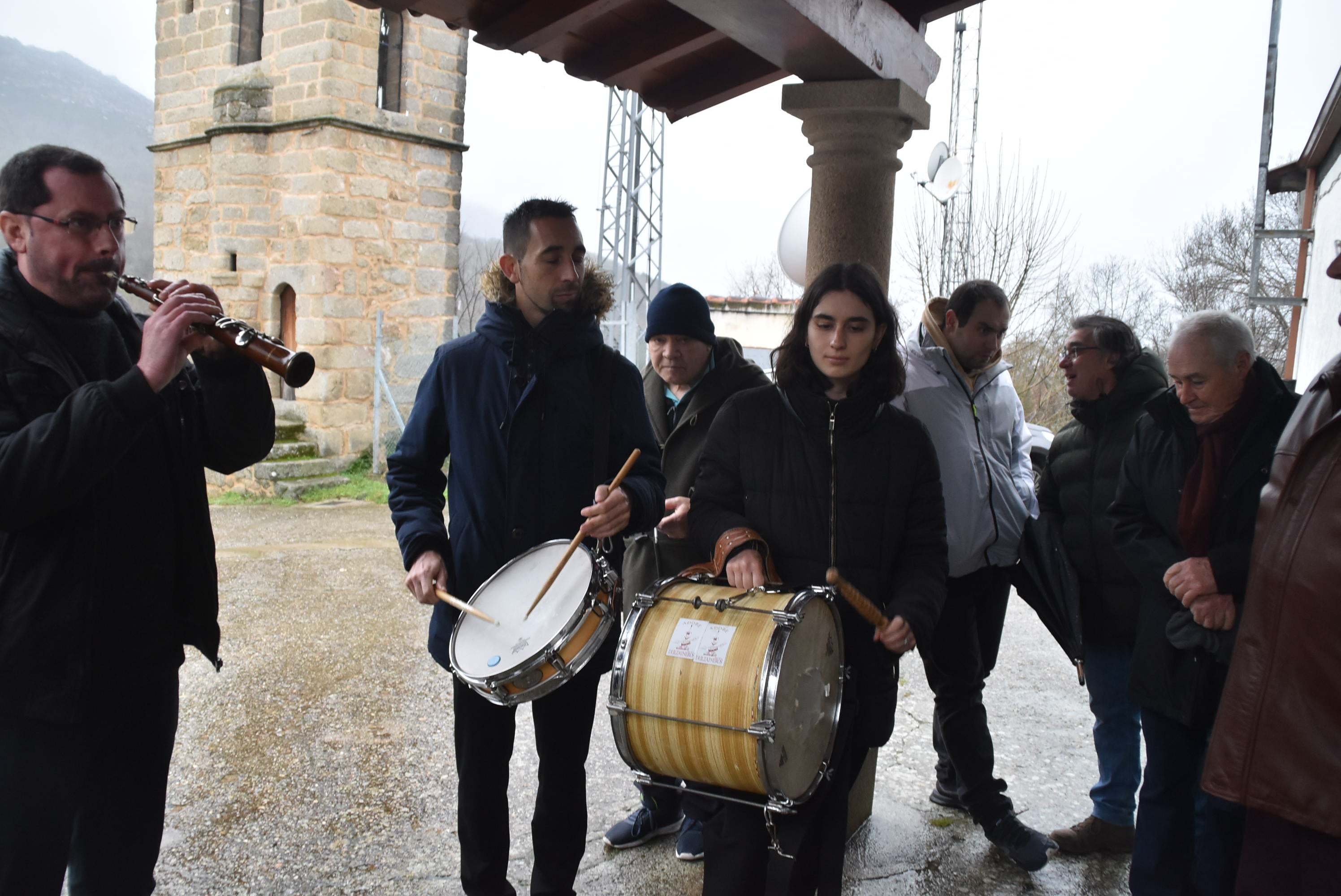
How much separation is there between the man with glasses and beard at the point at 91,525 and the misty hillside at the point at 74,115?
4968 centimetres

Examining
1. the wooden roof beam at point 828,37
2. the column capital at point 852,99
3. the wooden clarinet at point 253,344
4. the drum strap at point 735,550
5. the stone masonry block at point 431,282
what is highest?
the stone masonry block at point 431,282

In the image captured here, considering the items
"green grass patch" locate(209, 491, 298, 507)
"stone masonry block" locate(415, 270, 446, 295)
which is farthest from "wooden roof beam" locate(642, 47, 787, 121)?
"stone masonry block" locate(415, 270, 446, 295)

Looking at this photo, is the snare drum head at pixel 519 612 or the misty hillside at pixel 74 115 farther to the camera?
the misty hillside at pixel 74 115

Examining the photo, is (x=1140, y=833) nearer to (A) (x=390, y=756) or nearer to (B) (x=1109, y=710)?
(B) (x=1109, y=710)

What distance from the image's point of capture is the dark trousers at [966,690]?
3219 mm

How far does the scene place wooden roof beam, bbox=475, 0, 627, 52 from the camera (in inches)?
111

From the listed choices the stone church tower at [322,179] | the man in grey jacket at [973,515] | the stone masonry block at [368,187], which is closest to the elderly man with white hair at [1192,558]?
the man in grey jacket at [973,515]

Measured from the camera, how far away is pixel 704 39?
314 cm

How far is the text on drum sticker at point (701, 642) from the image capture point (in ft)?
6.89

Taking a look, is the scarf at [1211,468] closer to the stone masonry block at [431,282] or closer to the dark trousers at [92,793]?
the dark trousers at [92,793]

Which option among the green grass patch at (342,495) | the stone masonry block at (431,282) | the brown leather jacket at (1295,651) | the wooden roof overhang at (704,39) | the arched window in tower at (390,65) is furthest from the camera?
the stone masonry block at (431,282)

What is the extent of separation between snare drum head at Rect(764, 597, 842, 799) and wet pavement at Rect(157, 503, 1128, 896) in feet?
3.28

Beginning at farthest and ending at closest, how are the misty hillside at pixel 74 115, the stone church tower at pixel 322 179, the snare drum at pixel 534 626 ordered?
1. the misty hillside at pixel 74 115
2. the stone church tower at pixel 322 179
3. the snare drum at pixel 534 626

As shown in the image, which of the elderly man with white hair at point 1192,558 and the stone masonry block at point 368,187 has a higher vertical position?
the stone masonry block at point 368,187
